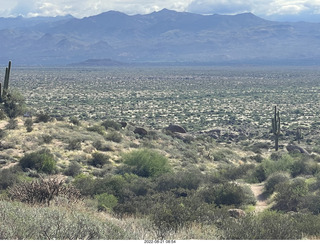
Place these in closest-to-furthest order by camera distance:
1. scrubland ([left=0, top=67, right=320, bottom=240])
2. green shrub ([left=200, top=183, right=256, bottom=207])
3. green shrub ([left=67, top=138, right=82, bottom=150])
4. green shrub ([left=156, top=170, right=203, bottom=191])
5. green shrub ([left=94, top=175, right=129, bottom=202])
A: scrubland ([left=0, top=67, right=320, bottom=240]) → green shrub ([left=200, top=183, right=256, bottom=207]) → green shrub ([left=94, top=175, right=129, bottom=202]) → green shrub ([left=156, top=170, right=203, bottom=191]) → green shrub ([left=67, top=138, right=82, bottom=150])

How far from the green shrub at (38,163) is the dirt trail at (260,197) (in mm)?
9551

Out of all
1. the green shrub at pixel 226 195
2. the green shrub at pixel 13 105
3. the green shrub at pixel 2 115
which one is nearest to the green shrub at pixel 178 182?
the green shrub at pixel 226 195

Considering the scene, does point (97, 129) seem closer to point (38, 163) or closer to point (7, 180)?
point (38, 163)

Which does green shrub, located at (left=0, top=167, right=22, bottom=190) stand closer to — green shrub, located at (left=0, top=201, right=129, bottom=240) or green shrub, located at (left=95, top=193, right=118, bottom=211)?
green shrub, located at (left=95, top=193, right=118, bottom=211)

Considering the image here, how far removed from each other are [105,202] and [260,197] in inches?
291

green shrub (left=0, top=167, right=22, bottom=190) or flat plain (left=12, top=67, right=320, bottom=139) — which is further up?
green shrub (left=0, top=167, right=22, bottom=190)

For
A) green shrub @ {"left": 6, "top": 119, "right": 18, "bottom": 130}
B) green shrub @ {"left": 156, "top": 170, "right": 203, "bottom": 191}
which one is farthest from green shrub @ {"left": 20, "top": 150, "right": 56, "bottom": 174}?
green shrub @ {"left": 6, "top": 119, "right": 18, "bottom": 130}

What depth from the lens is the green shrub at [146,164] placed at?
24156 mm

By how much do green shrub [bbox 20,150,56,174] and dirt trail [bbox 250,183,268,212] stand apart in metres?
9.55

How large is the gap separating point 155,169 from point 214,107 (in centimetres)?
Result: 5585

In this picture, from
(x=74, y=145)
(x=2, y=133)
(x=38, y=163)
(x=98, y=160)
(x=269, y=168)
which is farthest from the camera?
(x=74, y=145)

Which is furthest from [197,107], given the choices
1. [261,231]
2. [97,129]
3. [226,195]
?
[261,231]

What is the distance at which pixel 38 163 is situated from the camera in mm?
22547

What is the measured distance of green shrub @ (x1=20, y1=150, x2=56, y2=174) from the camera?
2234 cm
